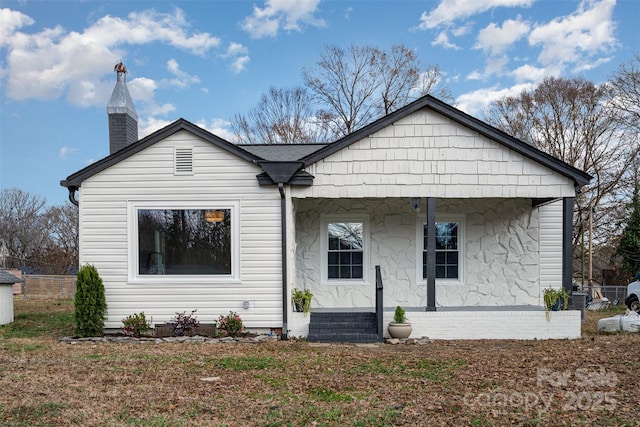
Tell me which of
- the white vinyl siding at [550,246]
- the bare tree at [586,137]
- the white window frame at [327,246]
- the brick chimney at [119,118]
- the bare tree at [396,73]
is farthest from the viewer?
the bare tree at [396,73]

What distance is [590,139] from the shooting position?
2283 centimetres

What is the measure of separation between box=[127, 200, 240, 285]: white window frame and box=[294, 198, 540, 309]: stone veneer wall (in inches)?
77.4

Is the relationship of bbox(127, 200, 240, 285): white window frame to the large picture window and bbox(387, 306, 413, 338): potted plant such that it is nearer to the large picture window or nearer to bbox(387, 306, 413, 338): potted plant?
the large picture window

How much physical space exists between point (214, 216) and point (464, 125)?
16.5 ft

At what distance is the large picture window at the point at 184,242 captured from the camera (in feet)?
30.7

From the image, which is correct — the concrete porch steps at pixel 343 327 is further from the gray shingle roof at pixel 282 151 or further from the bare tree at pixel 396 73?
the bare tree at pixel 396 73

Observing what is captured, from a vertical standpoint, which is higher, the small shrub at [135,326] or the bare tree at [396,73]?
the bare tree at [396,73]

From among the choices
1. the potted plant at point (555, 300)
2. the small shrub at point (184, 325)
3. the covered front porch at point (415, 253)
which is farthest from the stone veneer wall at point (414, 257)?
the small shrub at point (184, 325)

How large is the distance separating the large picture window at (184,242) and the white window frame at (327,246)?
238cm

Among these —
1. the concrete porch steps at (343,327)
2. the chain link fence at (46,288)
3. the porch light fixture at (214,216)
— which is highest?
the porch light fixture at (214,216)

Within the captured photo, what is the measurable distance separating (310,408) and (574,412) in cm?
Result: 249

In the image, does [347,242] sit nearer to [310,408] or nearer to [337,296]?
[337,296]

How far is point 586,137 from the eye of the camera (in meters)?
22.8

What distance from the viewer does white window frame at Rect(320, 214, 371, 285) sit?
1090 cm
